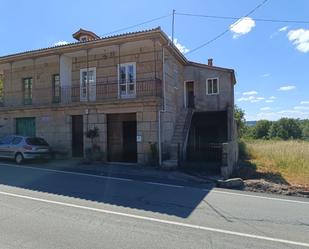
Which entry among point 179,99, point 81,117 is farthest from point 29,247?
point 179,99

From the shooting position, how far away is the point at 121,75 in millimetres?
19141

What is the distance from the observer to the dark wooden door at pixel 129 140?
19.5 meters

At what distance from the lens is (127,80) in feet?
62.1

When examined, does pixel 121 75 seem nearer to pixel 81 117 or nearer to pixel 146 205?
pixel 81 117

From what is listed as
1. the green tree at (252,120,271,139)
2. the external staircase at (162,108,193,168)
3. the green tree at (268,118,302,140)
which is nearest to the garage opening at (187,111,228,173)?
the external staircase at (162,108,193,168)

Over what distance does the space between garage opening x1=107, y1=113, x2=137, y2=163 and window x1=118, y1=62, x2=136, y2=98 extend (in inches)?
53.4

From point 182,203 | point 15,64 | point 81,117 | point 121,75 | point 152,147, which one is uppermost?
point 15,64

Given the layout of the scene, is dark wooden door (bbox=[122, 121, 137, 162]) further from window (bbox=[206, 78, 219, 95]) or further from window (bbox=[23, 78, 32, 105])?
window (bbox=[23, 78, 32, 105])

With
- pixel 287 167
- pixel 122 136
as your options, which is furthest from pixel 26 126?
pixel 287 167

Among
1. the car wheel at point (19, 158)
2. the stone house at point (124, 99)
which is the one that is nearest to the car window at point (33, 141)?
the car wheel at point (19, 158)

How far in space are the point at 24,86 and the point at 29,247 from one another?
787 inches

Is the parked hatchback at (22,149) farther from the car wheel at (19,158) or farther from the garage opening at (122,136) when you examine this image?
the garage opening at (122,136)

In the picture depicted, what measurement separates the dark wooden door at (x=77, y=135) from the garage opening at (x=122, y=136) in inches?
74.5

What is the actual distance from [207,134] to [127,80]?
8652 mm
